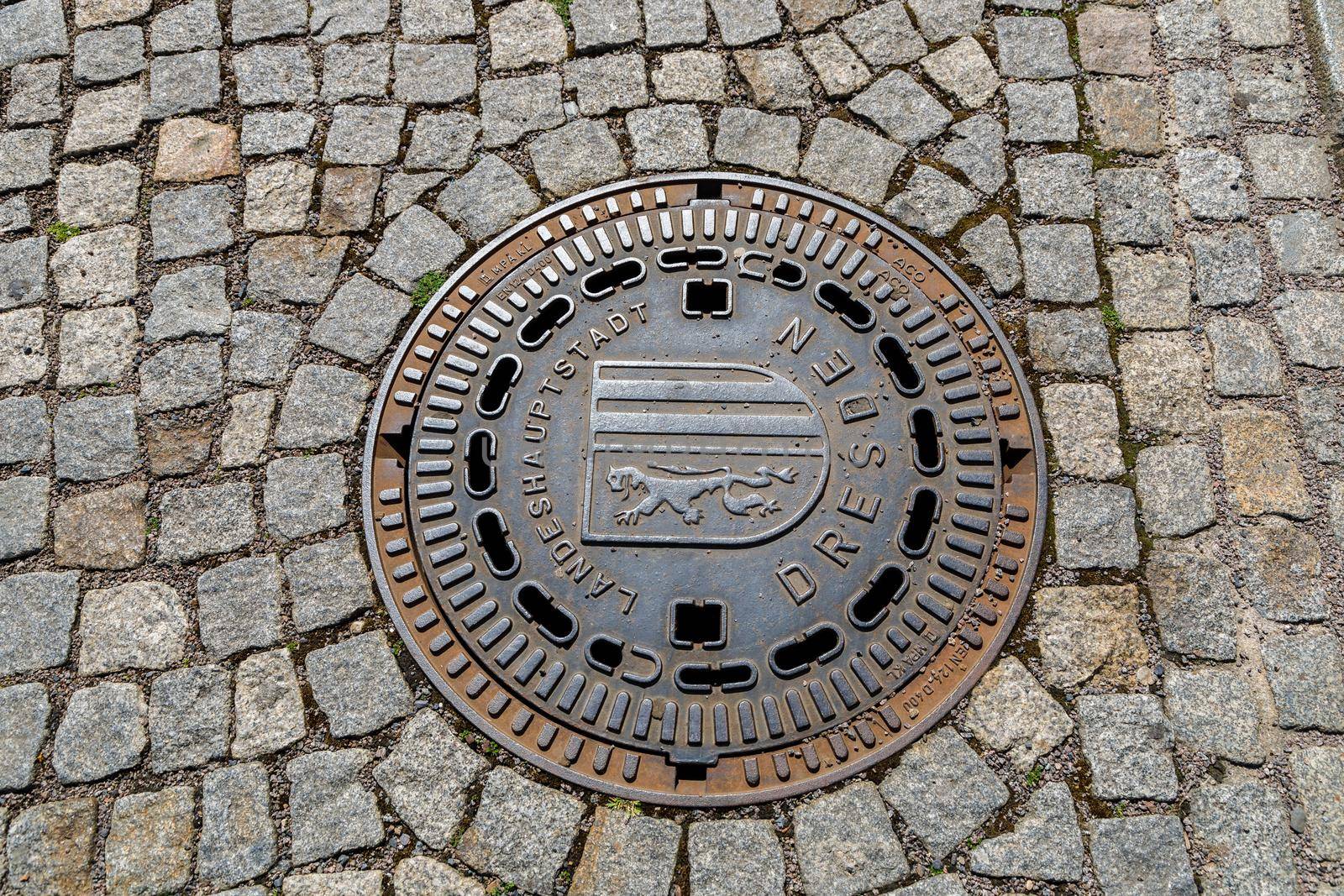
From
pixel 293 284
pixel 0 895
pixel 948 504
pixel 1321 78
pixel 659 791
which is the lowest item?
pixel 0 895

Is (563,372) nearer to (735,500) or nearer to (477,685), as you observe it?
(735,500)

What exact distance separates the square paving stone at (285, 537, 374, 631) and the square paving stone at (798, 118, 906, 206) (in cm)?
207

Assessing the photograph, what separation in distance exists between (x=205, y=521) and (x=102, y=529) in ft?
1.13

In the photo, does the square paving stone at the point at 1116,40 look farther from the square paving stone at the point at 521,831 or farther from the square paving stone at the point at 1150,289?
the square paving stone at the point at 521,831

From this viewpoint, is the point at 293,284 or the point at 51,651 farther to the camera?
the point at 293,284

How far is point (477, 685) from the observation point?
9.85 feet

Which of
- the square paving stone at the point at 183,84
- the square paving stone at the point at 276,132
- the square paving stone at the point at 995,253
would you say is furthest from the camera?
the square paving stone at the point at 183,84

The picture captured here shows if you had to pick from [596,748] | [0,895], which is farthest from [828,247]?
[0,895]

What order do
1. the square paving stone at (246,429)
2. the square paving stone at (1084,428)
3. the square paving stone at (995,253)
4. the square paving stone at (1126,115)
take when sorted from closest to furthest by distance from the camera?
1. the square paving stone at (1084,428)
2. the square paving stone at (246,429)
3. the square paving stone at (995,253)
4. the square paving stone at (1126,115)

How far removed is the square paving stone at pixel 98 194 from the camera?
370 centimetres

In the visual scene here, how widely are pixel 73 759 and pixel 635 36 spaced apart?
3144mm

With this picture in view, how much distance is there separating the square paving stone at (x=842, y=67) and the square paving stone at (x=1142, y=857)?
8.46ft

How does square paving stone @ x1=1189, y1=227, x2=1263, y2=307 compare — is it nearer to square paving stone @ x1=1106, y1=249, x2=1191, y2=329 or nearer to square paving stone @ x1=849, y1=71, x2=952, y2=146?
square paving stone @ x1=1106, y1=249, x2=1191, y2=329

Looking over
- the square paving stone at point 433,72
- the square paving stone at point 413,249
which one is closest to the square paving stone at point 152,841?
the square paving stone at point 413,249
